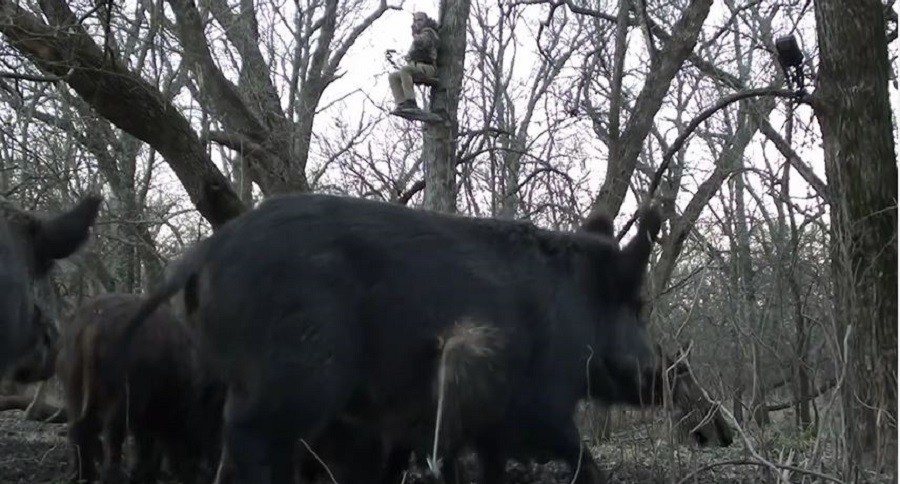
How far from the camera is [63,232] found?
8141 millimetres

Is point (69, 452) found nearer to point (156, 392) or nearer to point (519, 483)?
point (156, 392)

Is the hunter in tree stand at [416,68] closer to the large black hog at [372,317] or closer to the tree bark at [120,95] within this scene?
the tree bark at [120,95]

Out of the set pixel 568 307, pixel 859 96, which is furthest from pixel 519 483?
pixel 859 96

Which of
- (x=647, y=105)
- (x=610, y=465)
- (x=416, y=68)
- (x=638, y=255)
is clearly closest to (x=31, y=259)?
(x=638, y=255)

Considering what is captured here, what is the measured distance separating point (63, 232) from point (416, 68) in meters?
5.05

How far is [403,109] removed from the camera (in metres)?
12.0

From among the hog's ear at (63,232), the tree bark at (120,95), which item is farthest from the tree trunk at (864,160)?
the hog's ear at (63,232)

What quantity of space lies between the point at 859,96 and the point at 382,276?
158 inches

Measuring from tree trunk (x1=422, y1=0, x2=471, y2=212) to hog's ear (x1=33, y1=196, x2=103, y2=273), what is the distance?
452 cm

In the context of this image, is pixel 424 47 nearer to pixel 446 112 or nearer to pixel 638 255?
pixel 446 112

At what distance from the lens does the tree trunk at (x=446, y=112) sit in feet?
39.9

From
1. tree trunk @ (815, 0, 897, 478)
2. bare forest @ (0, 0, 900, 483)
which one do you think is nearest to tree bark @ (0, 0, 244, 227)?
bare forest @ (0, 0, 900, 483)

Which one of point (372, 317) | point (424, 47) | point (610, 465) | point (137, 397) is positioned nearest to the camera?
point (372, 317)

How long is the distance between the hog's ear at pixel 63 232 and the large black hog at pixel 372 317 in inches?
33.8
